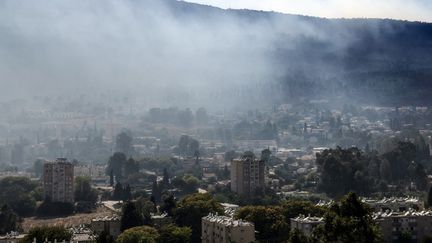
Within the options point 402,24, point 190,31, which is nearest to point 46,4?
point 190,31

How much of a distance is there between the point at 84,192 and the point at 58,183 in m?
1.62

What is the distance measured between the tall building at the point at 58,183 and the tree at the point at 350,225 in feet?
79.6

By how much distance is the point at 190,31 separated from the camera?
146125 millimetres

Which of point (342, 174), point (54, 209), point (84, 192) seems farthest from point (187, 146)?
point (54, 209)

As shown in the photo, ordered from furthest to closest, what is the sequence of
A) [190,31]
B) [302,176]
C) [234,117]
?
[190,31]
[234,117]
[302,176]

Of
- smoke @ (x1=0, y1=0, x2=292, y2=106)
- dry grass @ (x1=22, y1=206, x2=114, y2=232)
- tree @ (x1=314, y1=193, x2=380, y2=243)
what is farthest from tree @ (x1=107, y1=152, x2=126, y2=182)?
smoke @ (x1=0, y1=0, x2=292, y2=106)

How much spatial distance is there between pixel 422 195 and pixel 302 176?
12.4 metres

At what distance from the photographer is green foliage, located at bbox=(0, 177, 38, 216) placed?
126 ft

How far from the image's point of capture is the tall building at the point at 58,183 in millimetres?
41075

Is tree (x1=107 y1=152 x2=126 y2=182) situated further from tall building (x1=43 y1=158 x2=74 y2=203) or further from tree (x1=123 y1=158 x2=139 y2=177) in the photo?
Result: tall building (x1=43 y1=158 x2=74 y2=203)

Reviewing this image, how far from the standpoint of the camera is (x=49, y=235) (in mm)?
24234

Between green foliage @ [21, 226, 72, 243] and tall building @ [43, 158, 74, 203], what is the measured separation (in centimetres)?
1566

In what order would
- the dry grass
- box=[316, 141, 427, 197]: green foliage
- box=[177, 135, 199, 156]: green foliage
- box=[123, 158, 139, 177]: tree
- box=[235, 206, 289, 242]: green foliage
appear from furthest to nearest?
box=[177, 135, 199, 156]: green foliage → box=[123, 158, 139, 177]: tree → box=[316, 141, 427, 197]: green foliage → the dry grass → box=[235, 206, 289, 242]: green foliage

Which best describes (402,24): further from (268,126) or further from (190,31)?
(268,126)
